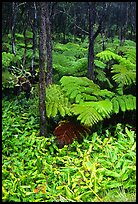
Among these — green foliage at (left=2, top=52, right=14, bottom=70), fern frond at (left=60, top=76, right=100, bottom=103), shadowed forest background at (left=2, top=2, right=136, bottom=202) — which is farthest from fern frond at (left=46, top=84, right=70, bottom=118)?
green foliage at (left=2, top=52, right=14, bottom=70)

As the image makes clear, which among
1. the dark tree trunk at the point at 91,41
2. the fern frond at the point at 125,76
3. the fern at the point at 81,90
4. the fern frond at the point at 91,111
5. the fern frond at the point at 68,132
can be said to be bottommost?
the fern frond at the point at 68,132

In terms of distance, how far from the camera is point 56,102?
17.6ft

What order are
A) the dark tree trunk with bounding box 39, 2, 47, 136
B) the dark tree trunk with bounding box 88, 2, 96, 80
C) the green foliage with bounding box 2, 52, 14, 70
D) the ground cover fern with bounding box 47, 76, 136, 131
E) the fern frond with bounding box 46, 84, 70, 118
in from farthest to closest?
the green foliage with bounding box 2, 52, 14, 70, the dark tree trunk with bounding box 88, 2, 96, 80, the fern frond with bounding box 46, 84, 70, 118, the ground cover fern with bounding box 47, 76, 136, 131, the dark tree trunk with bounding box 39, 2, 47, 136

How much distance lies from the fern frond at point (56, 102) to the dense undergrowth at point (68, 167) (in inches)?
18.4

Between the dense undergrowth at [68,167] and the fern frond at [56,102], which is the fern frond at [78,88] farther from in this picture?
the dense undergrowth at [68,167]

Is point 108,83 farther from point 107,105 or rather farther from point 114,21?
point 114,21

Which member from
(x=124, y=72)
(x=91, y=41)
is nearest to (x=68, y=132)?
(x=124, y=72)

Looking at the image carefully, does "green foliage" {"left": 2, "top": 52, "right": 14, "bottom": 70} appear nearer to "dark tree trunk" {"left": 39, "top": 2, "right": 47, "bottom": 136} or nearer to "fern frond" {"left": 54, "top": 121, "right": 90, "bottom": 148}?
"dark tree trunk" {"left": 39, "top": 2, "right": 47, "bottom": 136}

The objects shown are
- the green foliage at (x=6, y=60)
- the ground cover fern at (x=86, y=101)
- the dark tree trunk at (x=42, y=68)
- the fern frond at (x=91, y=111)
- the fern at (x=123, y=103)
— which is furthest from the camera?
the green foliage at (x=6, y=60)

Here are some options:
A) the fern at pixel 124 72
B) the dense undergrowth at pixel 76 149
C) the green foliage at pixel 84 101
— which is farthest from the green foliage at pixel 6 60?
the fern at pixel 124 72

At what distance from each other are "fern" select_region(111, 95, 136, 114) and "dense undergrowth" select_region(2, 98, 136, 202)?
0.35 meters

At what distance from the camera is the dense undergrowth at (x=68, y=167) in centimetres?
393

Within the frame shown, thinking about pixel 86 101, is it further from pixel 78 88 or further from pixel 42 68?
pixel 42 68

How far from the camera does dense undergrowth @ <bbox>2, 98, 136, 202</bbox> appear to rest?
3930 millimetres
